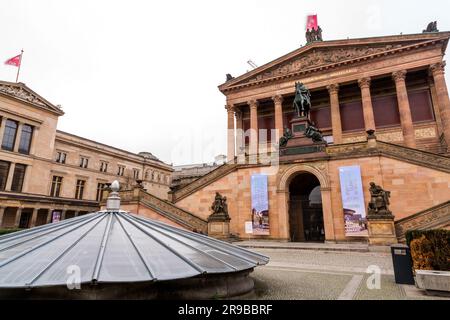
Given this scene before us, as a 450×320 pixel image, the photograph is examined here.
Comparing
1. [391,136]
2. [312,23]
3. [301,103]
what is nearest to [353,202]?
[301,103]

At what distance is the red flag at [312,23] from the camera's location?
36.1 meters

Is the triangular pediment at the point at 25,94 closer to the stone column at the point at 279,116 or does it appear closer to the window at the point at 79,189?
the window at the point at 79,189

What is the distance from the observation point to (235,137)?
37406 mm

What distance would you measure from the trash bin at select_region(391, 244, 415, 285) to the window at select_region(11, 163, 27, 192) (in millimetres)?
42942

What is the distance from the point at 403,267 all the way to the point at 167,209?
58.1ft

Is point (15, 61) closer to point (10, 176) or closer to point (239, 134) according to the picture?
point (10, 176)

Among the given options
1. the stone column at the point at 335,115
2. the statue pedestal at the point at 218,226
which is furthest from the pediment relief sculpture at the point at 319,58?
the statue pedestal at the point at 218,226

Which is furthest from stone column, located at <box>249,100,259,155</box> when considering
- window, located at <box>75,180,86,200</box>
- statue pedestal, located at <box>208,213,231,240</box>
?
window, located at <box>75,180,86,200</box>

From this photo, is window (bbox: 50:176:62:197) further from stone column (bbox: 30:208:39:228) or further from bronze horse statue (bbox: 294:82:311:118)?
bronze horse statue (bbox: 294:82:311:118)

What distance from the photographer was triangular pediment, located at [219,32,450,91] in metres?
28.7

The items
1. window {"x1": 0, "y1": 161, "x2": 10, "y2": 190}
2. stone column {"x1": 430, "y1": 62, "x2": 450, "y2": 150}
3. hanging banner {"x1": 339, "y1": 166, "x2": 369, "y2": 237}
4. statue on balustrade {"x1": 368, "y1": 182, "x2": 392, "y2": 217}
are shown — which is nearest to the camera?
statue on balustrade {"x1": 368, "y1": 182, "x2": 392, "y2": 217}

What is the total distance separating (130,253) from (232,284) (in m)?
2.21
